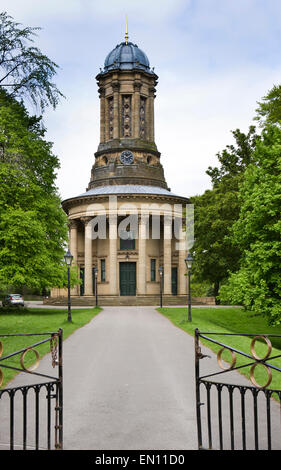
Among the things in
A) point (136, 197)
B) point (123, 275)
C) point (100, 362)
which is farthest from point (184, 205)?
point (100, 362)

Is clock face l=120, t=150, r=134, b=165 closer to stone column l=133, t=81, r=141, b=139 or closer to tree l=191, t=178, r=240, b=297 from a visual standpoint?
stone column l=133, t=81, r=141, b=139

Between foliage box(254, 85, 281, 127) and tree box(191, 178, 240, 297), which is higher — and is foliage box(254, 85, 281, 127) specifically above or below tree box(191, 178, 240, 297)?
above

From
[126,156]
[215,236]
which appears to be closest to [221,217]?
[215,236]

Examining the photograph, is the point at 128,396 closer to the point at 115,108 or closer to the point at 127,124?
the point at 127,124

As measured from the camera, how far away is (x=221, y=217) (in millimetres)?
36438

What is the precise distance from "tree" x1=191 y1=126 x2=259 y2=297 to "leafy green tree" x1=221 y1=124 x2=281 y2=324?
41.1 ft

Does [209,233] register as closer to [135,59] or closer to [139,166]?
[139,166]

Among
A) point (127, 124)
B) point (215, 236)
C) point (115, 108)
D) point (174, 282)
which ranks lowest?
point (174, 282)

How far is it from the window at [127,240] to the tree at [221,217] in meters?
14.9

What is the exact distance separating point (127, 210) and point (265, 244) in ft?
104

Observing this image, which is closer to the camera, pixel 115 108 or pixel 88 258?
pixel 88 258

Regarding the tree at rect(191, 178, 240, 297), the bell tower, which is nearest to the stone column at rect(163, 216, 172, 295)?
the bell tower

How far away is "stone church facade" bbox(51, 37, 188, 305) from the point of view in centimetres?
5069
